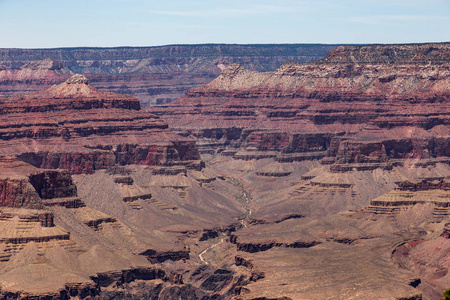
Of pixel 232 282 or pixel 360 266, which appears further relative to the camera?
pixel 232 282

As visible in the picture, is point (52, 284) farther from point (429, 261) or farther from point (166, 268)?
point (429, 261)

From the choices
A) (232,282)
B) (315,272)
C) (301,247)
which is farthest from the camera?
(301,247)

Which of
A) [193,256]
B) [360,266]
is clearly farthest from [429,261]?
[193,256]

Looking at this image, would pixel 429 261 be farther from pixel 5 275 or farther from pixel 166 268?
pixel 5 275

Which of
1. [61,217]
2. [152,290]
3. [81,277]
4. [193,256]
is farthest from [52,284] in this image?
[193,256]

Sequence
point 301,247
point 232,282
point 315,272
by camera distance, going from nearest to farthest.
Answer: point 315,272 → point 232,282 → point 301,247

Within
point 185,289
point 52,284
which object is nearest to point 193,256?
point 185,289

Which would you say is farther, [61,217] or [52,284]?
[61,217]

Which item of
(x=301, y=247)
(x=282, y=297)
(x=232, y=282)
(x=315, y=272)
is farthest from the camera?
(x=301, y=247)
